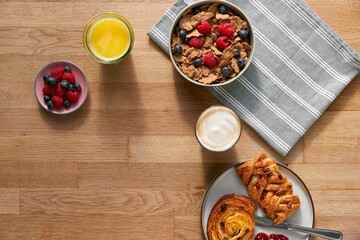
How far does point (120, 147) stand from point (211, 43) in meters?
0.67

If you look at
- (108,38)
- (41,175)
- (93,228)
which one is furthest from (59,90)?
(93,228)

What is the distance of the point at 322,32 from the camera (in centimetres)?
166

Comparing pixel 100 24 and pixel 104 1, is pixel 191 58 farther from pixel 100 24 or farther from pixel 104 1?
pixel 104 1

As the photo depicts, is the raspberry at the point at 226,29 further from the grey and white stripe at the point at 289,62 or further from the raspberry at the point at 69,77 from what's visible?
the raspberry at the point at 69,77

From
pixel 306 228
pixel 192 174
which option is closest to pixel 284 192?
pixel 306 228

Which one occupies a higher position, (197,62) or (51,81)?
(197,62)

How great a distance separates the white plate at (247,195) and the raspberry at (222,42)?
54 centimetres

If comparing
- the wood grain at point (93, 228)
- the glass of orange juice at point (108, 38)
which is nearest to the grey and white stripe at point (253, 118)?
the glass of orange juice at point (108, 38)

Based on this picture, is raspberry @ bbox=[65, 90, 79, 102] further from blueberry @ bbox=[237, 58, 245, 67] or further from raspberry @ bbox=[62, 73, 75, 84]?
blueberry @ bbox=[237, 58, 245, 67]

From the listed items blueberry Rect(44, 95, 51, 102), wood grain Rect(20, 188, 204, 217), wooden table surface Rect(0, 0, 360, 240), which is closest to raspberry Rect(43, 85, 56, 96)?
blueberry Rect(44, 95, 51, 102)

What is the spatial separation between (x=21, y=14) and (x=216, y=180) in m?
1.24

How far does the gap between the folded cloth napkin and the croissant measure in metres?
0.13

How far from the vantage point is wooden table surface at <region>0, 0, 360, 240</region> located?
5.60 feet

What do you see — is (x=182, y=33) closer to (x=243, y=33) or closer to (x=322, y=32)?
(x=243, y=33)
